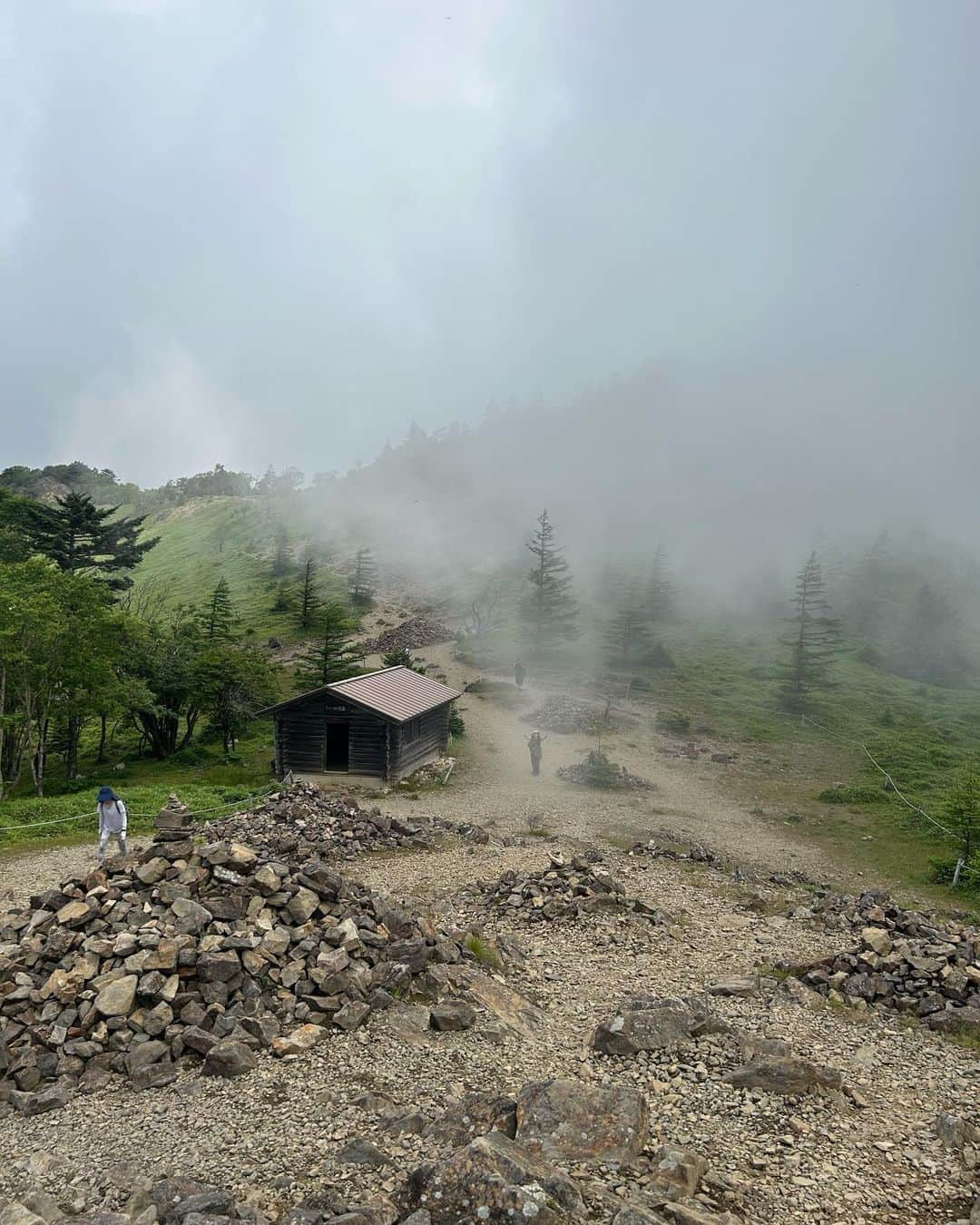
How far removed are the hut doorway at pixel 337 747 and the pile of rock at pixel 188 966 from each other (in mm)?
19886

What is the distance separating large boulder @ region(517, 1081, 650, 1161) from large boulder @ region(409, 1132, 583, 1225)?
68 cm

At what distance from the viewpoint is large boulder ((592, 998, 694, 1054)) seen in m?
11.0

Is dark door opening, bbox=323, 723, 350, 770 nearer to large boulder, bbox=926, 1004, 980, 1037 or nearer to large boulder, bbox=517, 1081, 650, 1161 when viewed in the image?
large boulder, bbox=926, 1004, 980, 1037

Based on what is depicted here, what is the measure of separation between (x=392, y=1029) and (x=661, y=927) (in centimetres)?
826

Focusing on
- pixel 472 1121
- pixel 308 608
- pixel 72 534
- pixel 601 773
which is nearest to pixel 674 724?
pixel 601 773

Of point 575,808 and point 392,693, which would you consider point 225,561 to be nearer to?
point 392,693

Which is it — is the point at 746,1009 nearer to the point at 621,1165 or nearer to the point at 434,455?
the point at 621,1165

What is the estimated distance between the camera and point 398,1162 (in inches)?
322

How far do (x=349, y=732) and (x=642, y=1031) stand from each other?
24.0 m

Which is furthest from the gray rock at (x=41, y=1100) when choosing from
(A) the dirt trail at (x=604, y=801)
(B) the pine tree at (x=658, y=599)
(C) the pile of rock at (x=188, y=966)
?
(B) the pine tree at (x=658, y=599)

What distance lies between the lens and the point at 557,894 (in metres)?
18.0

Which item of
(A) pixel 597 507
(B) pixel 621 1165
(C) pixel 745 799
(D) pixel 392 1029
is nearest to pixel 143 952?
(D) pixel 392 1029

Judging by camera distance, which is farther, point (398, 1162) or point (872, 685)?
point (872, 685)

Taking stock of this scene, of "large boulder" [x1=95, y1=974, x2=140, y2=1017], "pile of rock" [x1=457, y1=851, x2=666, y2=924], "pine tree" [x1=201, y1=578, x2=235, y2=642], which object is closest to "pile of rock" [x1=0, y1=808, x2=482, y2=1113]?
"large boulder" [x1=95, y1=974, x2=140, y2=1017]
